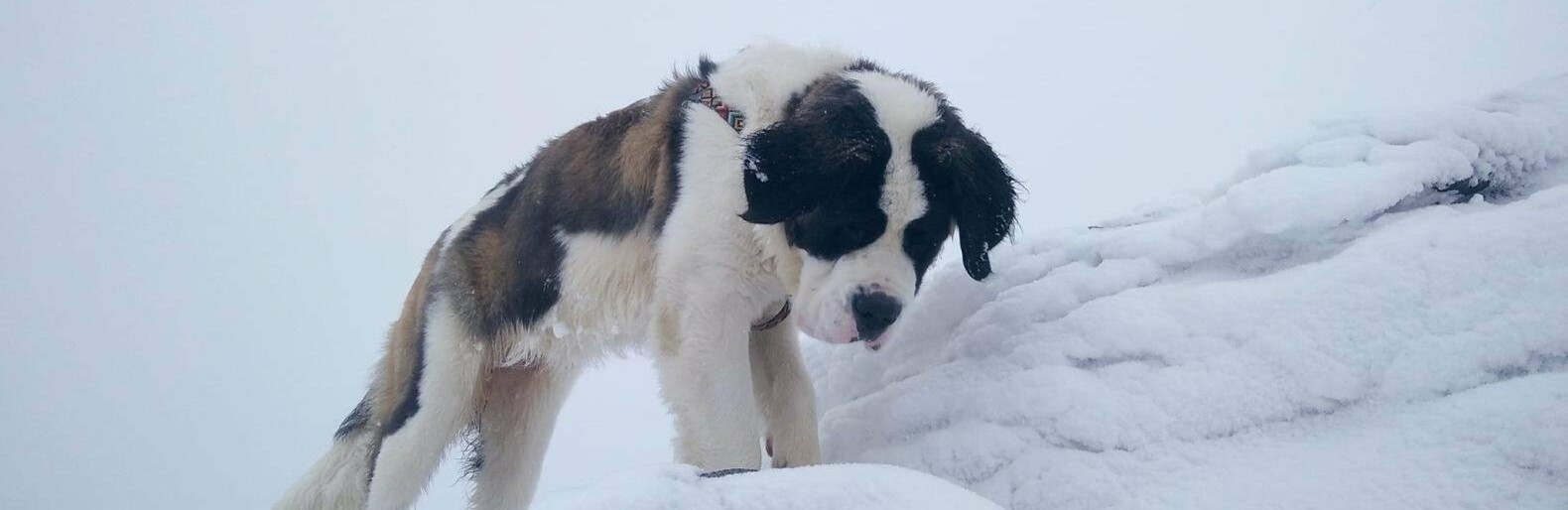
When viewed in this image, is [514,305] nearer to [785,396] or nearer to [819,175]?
[785,396]

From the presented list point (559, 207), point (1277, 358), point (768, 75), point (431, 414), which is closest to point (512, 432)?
point (431, 414)

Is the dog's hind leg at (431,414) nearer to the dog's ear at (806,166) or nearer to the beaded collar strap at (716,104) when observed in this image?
the beaded collar strap at (716,104)

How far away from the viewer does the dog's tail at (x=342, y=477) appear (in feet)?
14.2

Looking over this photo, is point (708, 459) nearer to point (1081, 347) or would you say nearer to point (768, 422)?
point (768, 422)

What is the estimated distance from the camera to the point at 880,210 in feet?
10.5

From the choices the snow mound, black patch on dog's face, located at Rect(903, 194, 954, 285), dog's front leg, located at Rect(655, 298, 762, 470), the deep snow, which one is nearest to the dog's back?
dog's front leg, located at Rect(655, 298, 762, 470)

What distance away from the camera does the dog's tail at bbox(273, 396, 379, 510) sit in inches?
171

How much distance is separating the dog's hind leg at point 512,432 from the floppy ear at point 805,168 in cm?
173

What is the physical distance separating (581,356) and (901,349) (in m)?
1.40

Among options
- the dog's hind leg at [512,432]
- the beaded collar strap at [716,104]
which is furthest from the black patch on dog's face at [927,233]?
the dog's hind leg at [512,432]

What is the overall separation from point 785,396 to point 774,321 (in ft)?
1.03

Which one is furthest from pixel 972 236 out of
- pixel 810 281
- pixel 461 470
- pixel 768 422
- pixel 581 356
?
pixel 461 470

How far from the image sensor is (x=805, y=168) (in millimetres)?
3209

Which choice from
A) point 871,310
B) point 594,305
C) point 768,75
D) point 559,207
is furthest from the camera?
point 559,207
